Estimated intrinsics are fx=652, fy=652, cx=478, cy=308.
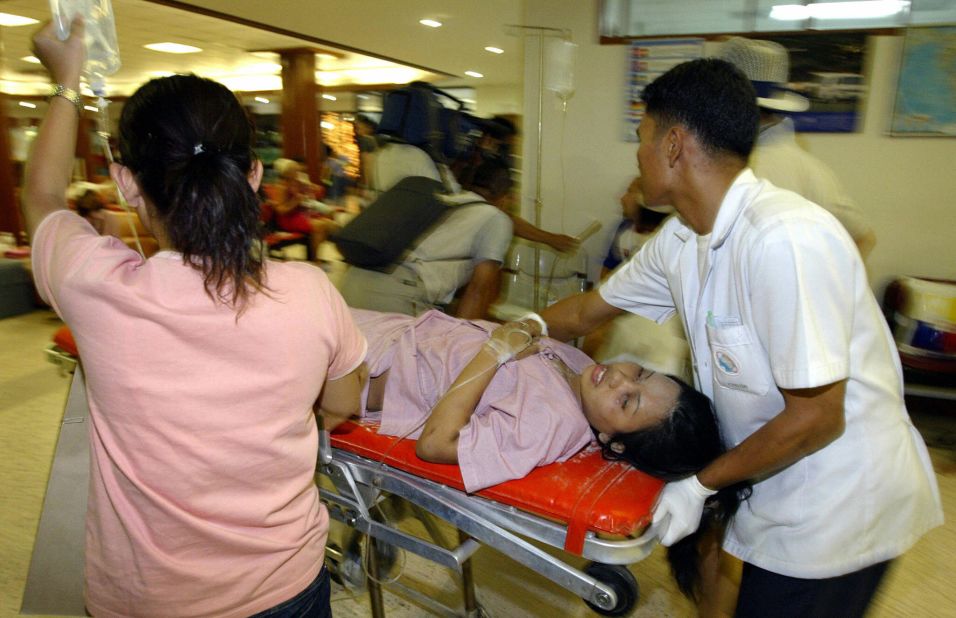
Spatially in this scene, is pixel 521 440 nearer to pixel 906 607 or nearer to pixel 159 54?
pixel 906 607

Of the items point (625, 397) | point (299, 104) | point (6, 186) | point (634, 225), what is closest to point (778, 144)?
point (634, 225)

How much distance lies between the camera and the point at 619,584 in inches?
48.8

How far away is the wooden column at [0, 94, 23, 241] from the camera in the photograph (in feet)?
19.8

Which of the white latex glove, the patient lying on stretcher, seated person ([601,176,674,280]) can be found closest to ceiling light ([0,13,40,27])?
seated person ([601,176,674,280])

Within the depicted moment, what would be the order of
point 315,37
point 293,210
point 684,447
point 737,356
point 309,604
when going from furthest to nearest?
point 315,37
point 293,210
point 684,447
point 737,356
point 309,604

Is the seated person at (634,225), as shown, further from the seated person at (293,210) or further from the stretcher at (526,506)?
the seated person at (293,210)

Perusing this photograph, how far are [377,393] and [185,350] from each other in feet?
3.15

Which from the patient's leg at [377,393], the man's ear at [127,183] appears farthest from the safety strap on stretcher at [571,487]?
the man's ear at [127,183]

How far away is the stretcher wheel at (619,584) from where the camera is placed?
4.03 ft

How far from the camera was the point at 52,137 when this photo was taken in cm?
95

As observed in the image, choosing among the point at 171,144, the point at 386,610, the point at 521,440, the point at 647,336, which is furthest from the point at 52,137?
the point at 647,336

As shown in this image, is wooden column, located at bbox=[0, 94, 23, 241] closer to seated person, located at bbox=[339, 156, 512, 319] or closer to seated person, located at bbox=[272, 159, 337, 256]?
seated person, located at bbox=[272, 159, 337, 256]

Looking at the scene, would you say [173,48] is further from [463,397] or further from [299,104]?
[463,397]

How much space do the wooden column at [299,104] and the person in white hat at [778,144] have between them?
8.03 meters
